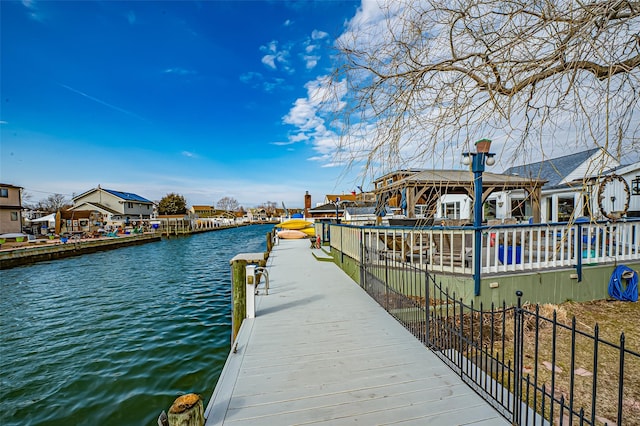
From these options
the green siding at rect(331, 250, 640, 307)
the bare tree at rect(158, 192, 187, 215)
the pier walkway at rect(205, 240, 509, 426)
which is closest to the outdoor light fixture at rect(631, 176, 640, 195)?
the green siding at rect(331, 250, 640, 307)

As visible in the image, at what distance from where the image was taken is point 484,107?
2279 millimetres

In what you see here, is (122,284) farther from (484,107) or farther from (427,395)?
(484,107)

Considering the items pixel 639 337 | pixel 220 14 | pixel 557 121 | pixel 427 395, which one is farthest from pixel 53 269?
pixel 639 337

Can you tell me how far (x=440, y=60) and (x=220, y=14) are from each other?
712 cm

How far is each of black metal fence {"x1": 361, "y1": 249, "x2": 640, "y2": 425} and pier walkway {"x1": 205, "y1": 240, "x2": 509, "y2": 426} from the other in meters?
0.19

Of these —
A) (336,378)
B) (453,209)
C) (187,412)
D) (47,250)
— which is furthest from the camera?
(47,250)

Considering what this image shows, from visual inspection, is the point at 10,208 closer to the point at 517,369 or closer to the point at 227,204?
the point at 517,369

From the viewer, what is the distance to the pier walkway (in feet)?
7.53

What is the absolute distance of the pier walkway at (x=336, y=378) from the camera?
2.29 m

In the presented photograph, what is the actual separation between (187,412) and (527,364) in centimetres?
407

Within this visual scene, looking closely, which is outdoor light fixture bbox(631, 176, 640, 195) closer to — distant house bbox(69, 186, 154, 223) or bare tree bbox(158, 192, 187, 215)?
distant house bbox(69, 186, 154, 223)

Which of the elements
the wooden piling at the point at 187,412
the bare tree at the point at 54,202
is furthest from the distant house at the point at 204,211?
the wooden piling at the point at 187,412

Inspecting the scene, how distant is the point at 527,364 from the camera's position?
11.8ft

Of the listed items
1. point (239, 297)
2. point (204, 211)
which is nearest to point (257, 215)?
point (204, 211)
